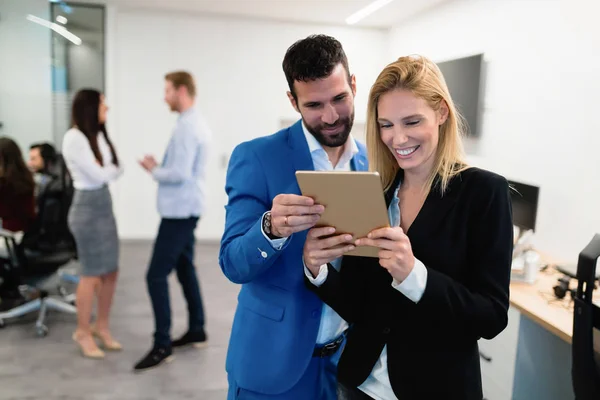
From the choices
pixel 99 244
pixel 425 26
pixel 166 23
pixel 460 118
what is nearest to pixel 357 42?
pixel 425 26

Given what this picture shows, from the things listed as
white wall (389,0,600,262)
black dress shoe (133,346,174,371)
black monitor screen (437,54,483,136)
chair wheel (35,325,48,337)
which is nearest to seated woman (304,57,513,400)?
black dress shoe (133,346,174,371)

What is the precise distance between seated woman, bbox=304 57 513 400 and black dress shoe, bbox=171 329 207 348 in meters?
2.17

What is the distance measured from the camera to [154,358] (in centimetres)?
285

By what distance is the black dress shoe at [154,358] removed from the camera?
9.23 feet

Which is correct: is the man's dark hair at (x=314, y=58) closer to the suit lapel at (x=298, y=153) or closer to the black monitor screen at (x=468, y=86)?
the suit lapel at (x=298, y=153)

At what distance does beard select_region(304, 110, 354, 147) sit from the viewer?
4.07 feet

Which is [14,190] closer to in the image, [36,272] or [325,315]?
[36,272]

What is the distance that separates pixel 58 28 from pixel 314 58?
5.17m

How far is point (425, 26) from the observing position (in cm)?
506

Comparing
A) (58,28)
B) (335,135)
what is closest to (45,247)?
(335,135)

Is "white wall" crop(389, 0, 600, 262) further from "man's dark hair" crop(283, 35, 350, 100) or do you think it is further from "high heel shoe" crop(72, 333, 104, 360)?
"high heel shoe" crop(72, 333, 104, 360)

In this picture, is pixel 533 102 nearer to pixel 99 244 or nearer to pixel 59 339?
pixel 99 244

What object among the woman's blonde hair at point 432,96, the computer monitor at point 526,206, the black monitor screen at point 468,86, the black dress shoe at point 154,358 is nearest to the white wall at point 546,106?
the black monitor screen at point 468,86

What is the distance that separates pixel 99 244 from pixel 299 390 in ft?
6.82
